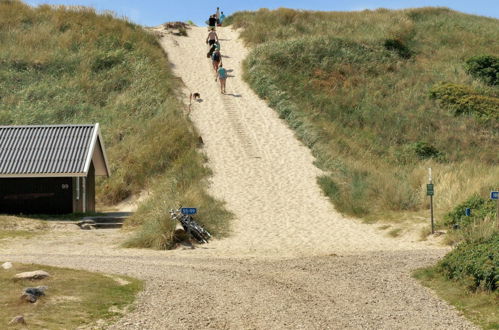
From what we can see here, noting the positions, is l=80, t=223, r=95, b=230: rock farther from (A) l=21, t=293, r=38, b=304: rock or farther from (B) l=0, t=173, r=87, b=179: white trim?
(A) l=21, t=293, r=38, b=304: rock

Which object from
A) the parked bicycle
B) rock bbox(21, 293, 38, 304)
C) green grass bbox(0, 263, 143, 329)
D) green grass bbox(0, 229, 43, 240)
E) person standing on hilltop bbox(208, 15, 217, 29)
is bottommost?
green grass bbox(0, 229, 43, 240)

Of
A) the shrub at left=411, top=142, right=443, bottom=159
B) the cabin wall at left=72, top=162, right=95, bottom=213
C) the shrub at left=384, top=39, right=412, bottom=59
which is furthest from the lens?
the shrub at left=384, top=39, right=412, bottom=59

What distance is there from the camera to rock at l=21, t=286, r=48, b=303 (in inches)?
401

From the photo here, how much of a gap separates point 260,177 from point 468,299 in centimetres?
1822

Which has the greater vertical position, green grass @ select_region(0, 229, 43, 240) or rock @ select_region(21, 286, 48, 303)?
rock @ select_region(21, 286, 48, 303)

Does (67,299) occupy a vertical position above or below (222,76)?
below

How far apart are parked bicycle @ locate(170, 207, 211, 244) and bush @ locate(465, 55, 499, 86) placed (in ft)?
98.4

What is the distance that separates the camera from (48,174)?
24453 mm

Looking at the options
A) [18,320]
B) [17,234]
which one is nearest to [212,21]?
[17,234]

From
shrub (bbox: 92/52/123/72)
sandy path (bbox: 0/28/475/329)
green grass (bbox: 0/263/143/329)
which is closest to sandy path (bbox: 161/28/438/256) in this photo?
sandy path (bbox: 0/28/475/329)

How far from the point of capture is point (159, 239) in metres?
19.0

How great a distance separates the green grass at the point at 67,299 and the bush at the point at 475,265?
5.70 metres

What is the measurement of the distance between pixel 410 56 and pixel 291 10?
1106 centimetres

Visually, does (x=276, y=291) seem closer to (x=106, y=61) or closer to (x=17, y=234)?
(x=17, y=234)
